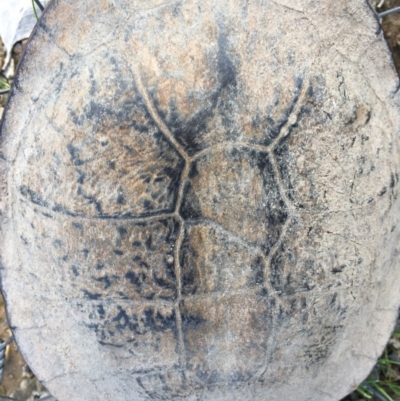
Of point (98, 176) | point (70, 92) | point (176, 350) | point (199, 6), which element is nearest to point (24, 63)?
point (70, 92)

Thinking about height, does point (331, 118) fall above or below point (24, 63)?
below

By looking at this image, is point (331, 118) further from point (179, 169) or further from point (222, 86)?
point (179, 169)

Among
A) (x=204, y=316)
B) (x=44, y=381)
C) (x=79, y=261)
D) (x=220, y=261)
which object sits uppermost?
(x=79, y=261)

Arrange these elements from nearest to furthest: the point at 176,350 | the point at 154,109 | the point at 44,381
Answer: the point at 154,109 → the point at 176,350 → the point at 44,381

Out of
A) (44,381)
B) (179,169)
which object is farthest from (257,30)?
(44,381)

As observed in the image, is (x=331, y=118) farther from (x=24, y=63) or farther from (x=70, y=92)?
(x=24, y=63)

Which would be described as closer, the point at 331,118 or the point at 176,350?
the point at 331,118

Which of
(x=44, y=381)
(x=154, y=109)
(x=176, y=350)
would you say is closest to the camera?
(x=154, y=109)
